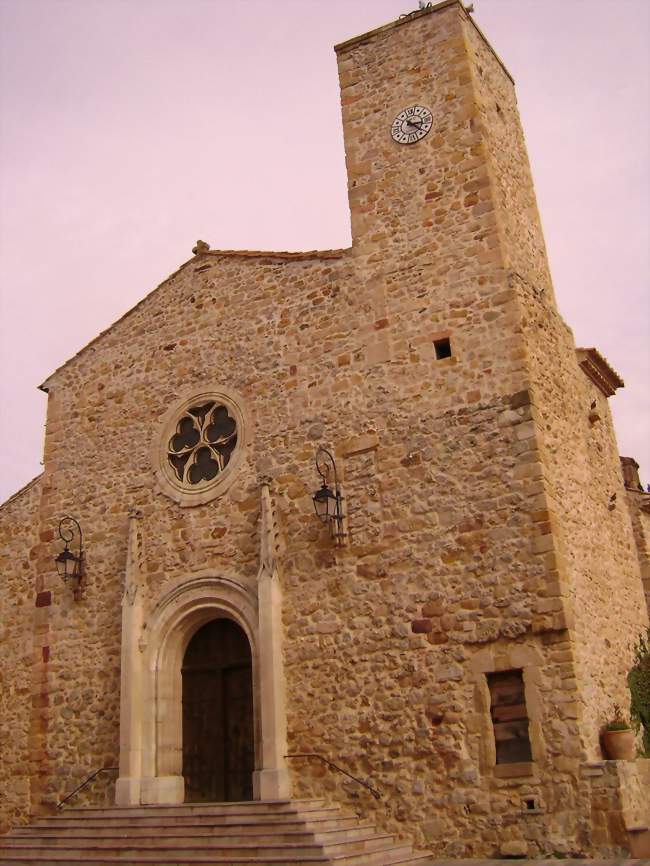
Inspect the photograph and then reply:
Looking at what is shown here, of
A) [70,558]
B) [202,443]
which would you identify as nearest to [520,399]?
[202,443]

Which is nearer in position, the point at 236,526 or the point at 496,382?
the point at 496,382

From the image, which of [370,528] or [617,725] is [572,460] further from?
[617,725]

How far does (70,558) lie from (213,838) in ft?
17.4

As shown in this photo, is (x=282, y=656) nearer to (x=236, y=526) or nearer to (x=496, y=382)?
(x=236, y=526)

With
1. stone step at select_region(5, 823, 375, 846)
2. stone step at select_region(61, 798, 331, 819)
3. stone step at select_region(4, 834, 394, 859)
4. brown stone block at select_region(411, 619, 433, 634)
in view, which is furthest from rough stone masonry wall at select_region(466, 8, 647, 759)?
stone step at select_region(61, 798, 331, 819)

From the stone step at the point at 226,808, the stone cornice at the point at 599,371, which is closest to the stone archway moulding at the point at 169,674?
the stone step at the point at 226,808


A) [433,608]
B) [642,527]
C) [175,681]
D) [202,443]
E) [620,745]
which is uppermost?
[202,443]

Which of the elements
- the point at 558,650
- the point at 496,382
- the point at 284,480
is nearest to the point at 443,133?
the point at 496,382

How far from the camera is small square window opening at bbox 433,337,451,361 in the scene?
487 inches

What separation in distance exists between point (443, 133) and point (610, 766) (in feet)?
28.2

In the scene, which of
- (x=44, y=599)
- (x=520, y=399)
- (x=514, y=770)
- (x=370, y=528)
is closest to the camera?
(x=514, y=770)

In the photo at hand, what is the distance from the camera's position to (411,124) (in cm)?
1376

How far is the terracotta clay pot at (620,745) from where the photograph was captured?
34.1 feet

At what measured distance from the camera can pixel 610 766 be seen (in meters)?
9.87
